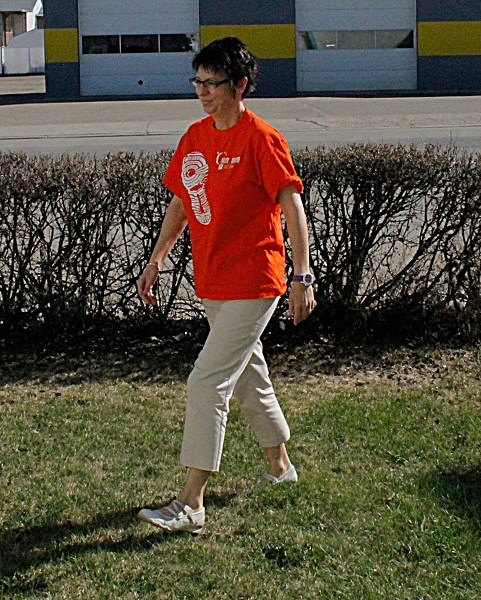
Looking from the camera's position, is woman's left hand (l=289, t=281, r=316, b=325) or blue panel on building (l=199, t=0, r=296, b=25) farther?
blue panel on building (l=199, t=0, r=296, b=25)

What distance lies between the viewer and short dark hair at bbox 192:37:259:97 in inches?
157

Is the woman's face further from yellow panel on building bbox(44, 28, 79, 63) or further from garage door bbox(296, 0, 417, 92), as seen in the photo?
yellow panel on building bbox(44, 28, 79, 63)

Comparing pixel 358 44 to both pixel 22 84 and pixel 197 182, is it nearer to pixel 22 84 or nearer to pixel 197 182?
pixel 22 84

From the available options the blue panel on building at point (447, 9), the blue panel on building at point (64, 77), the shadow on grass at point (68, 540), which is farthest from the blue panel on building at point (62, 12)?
the shadow on grass at point (68, 540)

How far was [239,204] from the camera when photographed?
403 centimetres

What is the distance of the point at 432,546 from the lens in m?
3.91

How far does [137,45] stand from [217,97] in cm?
3130

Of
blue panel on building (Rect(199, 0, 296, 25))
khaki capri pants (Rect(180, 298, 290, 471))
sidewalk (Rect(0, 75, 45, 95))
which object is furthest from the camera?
sidewalk (Rect(0, 75, 45, 95))

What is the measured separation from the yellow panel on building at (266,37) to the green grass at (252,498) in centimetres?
2861

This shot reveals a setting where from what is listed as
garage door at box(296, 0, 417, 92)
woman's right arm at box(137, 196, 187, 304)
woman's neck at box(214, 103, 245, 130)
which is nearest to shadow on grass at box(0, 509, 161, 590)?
woman's right arm at box(137, 196, 187, 304)

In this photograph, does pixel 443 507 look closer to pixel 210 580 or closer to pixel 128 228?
pixel 210 580

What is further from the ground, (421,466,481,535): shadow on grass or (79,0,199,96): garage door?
(79,0,199,96): garage door

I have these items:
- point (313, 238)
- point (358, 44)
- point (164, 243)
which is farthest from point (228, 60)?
point (358, 44)

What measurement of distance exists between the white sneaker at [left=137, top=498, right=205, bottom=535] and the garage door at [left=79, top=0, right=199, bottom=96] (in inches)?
1203
